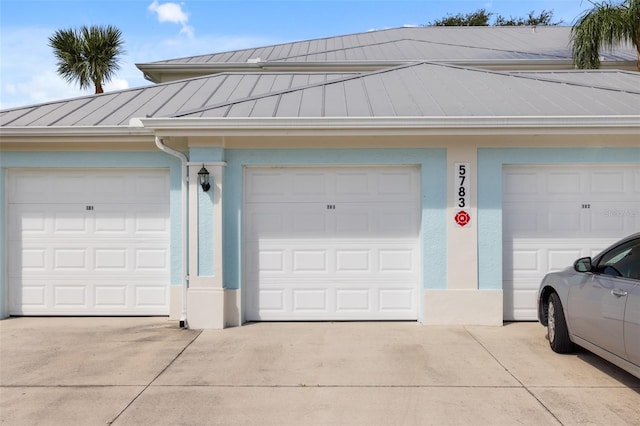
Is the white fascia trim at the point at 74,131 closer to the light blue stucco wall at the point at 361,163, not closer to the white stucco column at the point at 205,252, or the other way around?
the white stucco column at the point at 205,252

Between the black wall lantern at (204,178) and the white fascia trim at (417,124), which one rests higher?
the white fascia trim at (417,124)

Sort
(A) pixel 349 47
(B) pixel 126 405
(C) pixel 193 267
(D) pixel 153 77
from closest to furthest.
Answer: (B) pixel 126 405, (C) pixel 193 267, (D) pixel 153 77, (A) pixel 349 47

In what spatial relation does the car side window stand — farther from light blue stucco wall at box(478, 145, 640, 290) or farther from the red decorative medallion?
the red decorative medallion

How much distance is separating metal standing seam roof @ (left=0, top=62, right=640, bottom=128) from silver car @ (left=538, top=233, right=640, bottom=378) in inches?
108

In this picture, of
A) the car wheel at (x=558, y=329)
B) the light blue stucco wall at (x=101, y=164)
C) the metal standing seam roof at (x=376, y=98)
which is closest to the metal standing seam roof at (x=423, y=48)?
the metal standing seam roof at (x=376, y=98)

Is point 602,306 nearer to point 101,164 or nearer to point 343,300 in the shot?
point 343,300

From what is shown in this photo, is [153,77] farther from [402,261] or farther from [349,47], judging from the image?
[402,261]

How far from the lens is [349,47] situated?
59.3 ft

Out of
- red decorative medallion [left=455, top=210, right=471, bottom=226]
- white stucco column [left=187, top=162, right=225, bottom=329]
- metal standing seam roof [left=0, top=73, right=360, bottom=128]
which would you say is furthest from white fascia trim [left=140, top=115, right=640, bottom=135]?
red decorative medallion [left=455, top=210, right=471, bottom=226]

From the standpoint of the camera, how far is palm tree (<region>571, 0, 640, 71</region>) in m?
12.4

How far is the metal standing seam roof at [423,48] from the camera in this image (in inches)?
622

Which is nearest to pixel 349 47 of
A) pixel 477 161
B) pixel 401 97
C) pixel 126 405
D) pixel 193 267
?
pixel 401 97

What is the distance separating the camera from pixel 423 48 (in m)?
17.3

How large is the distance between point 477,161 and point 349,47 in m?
11.6
